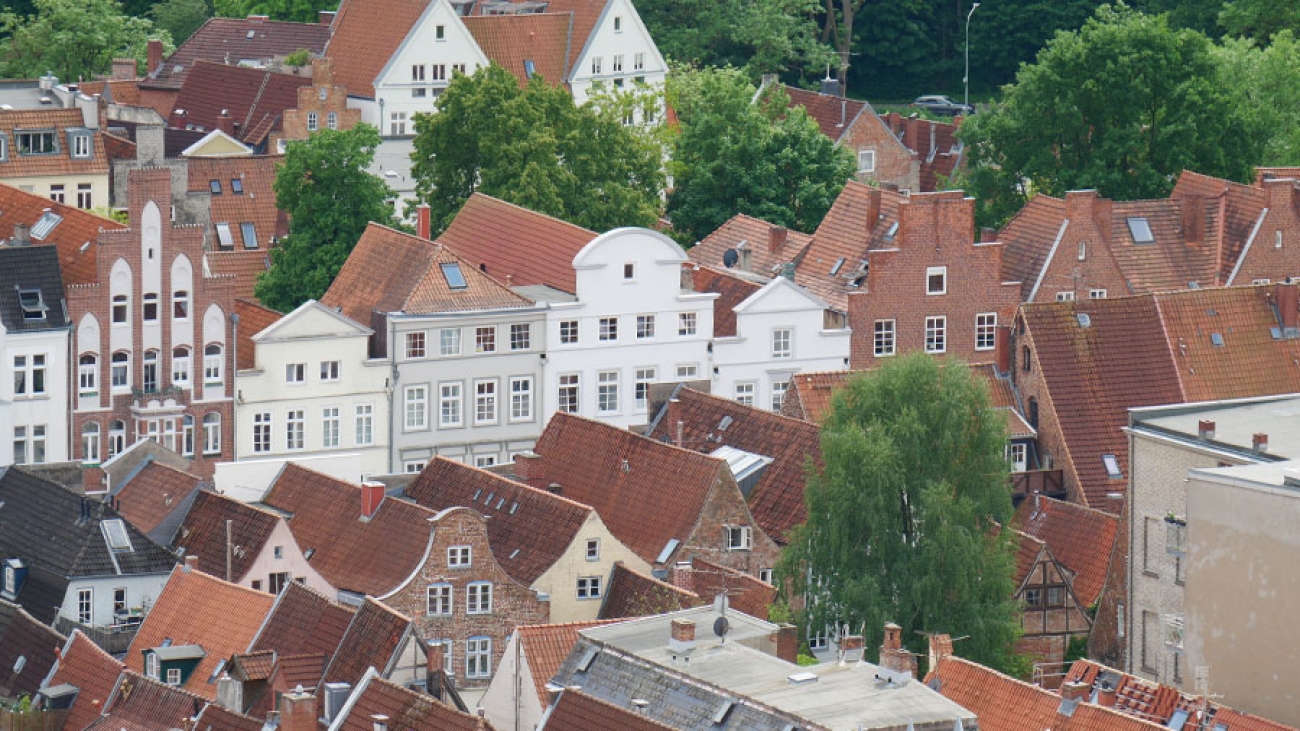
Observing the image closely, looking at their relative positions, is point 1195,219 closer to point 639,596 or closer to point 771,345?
point 771,345

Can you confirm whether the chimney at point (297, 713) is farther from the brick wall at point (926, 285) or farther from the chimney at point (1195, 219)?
the chimney at point (1195, 219)

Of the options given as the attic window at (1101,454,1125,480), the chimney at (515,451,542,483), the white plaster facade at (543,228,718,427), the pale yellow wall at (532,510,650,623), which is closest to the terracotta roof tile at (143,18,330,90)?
the white plaster facade at (543,228,718,427)

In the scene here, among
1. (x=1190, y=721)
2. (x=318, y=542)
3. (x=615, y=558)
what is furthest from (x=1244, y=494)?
(x=318, y=542)

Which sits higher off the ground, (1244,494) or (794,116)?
(794,116)

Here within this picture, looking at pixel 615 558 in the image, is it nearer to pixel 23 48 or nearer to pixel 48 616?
pixel 48 616

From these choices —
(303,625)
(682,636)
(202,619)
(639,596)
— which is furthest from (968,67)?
(682,636)

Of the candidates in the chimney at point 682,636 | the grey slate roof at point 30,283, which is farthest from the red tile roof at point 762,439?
the grey slate roof at point 30,283

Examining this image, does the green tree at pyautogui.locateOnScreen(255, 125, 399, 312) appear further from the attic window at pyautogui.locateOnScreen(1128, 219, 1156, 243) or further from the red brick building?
the attic window at pyautogui.locateOnScreen(1128, 219, 1156, 243)
